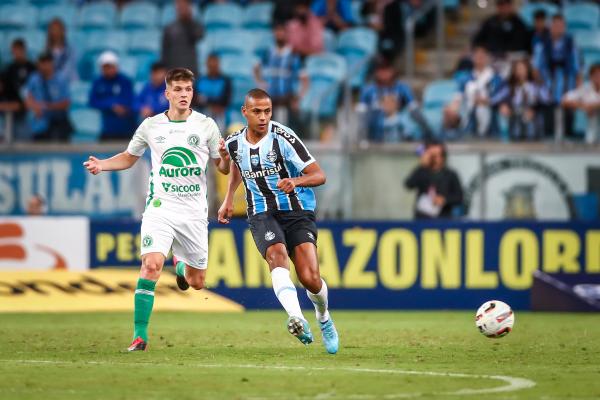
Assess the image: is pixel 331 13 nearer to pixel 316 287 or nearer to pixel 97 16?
pixel 97 16

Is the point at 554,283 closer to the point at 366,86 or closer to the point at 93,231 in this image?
the point at 366,86

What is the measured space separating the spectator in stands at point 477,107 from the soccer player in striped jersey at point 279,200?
779cm

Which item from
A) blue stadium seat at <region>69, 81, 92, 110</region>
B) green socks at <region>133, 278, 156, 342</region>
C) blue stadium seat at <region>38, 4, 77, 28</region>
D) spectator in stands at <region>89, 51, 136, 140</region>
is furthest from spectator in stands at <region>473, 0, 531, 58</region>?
green socks at <region>133, 278, 156, 342</region>

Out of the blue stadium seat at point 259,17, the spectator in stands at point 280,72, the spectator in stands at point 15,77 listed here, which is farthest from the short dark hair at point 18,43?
the spectator in stands at point 280,72

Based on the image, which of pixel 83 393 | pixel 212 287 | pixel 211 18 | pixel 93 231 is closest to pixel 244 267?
pixel 212 287

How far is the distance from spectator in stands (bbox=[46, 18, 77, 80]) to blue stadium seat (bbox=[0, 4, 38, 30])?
201 centimetres

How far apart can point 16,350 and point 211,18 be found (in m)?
13.3

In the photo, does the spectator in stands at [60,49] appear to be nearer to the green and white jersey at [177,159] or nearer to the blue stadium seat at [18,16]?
the blue stadium seat at [18,16]

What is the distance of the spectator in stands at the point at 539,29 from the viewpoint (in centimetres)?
2020

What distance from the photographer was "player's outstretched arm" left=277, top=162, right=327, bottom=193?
410 inches

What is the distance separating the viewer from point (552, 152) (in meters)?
18.9

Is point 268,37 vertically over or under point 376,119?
over

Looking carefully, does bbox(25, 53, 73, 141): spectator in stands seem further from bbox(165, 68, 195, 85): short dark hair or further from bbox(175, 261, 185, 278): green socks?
bbox(165, 68, 195, 85): short dark hair

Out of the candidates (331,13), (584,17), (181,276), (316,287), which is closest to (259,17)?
(331,13)
